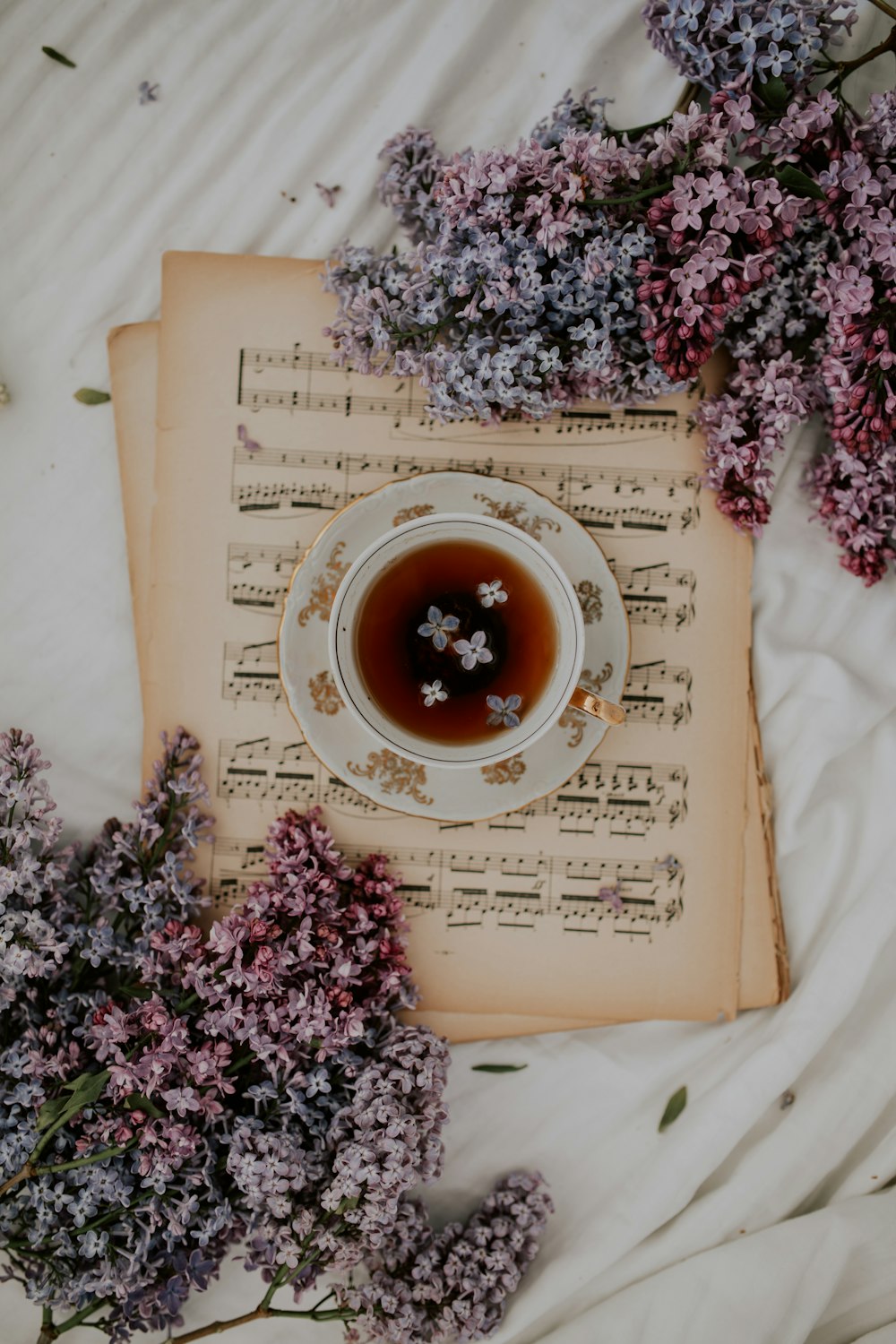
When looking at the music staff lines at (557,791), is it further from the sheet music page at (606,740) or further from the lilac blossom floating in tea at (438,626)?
the lilac blossom floating in tea at (438,626)

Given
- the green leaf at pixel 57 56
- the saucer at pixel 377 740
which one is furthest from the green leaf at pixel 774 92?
the green leaf at pixel 57 56

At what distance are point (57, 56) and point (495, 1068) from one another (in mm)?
1800

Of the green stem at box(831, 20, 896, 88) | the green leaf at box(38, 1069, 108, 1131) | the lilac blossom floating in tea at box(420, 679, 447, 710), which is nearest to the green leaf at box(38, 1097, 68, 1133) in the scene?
the green leaf at box(38, 1069, 108, 1131)

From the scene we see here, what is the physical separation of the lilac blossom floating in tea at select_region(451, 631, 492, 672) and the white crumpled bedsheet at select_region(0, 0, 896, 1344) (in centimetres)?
55

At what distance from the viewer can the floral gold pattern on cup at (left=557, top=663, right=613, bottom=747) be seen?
133cm

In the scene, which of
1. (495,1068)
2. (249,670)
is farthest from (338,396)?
(495,1068)

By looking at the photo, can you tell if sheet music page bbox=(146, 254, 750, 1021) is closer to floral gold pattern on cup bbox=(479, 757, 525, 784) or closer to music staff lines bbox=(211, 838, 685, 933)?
music staff lines bbox=(211, 838, 685, 933)

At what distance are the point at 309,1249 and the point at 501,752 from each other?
0.73 meters

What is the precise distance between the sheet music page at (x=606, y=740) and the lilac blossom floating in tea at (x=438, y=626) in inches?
12.6

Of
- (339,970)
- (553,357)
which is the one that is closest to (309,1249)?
(339,970)

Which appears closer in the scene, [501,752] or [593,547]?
[501,752]

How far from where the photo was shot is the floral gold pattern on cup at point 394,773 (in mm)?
1329

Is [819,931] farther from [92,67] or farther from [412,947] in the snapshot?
[92,67]

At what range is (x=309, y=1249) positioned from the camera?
121cm
